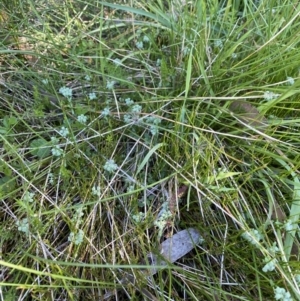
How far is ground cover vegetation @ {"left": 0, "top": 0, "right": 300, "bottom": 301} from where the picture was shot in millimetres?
949

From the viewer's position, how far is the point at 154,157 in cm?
110

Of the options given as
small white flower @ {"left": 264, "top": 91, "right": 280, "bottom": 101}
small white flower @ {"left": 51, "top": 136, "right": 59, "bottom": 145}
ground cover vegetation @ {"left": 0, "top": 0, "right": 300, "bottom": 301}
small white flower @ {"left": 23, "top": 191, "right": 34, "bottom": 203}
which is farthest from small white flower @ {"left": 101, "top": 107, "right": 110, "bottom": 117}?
small white flower @ {"left": 264, "top": 91, "right": 280, "bottom": 101}

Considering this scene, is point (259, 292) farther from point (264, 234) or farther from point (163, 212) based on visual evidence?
point (163, 212)

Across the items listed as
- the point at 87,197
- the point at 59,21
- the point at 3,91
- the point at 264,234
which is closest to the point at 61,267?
the point at 87,197

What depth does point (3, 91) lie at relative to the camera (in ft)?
4.04

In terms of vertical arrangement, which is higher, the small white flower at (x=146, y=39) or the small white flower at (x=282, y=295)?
the small white flower at (x=146, y=39)

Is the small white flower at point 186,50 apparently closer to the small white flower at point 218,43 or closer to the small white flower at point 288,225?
the small white flower at point 218,43

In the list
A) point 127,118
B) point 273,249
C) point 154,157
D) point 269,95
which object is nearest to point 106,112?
point 127,118

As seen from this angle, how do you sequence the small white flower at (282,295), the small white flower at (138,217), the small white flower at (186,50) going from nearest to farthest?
the small white flower at (282,295), the small white flower at (138,217), the small white flower at (186,50)

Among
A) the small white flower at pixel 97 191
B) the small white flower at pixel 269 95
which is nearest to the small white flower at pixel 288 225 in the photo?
the small white flower at pixel 269 95

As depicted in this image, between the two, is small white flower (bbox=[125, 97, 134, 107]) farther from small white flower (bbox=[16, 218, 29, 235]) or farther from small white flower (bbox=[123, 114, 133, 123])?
small white flower (bbox=[16, 218, 29, 235])

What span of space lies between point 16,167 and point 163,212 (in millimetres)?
344

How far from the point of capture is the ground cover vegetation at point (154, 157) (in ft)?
3.11

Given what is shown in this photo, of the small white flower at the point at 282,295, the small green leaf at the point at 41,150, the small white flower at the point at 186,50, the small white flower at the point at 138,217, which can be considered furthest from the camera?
the small white flower at the point at 186,50
